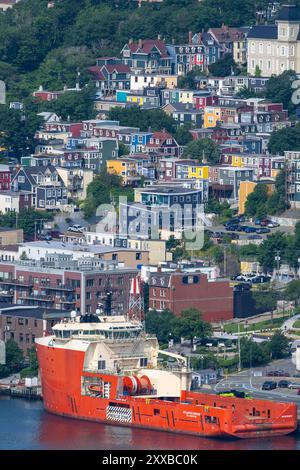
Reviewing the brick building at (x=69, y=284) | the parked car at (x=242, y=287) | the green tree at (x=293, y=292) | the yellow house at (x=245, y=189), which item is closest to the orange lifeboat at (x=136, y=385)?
the brick building at (x=69, y=284)

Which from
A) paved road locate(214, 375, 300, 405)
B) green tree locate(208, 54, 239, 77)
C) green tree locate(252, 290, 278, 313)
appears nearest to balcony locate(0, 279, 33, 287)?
green tree locate(252, 290, 278, 313)

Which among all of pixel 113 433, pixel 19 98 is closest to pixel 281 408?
pixel 113 433

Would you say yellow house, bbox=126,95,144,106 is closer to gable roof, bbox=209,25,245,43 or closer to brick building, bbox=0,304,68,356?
gable roof, bbox=209,25,245,43

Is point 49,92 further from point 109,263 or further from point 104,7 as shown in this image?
point 109,263

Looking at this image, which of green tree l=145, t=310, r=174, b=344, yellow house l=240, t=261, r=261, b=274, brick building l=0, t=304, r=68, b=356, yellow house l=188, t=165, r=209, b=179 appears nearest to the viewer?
brick building l=0, t=304, r=68, b=356

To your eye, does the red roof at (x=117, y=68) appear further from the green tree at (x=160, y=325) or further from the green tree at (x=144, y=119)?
the green tree at (x=160, y=325)
